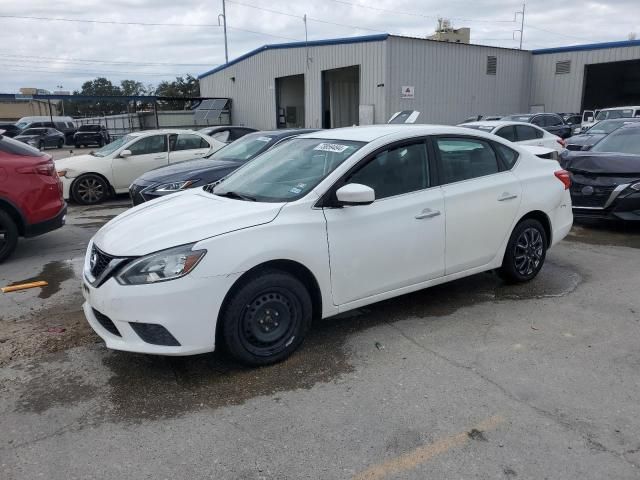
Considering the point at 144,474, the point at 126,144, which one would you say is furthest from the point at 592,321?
the point at 126,144

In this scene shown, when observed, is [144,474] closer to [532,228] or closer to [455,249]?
[455,249]

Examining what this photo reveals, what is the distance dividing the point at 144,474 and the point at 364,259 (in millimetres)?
2125

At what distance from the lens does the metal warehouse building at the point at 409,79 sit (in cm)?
2448

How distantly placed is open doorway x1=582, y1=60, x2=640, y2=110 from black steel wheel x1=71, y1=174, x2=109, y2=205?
1282 inches

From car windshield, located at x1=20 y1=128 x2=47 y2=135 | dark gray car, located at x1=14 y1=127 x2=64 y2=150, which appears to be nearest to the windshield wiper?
dark gray car, located at x1=14 y1=127 x2=64 y2=150

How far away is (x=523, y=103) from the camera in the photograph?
30.7 metres

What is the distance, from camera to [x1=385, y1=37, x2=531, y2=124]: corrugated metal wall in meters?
24.2

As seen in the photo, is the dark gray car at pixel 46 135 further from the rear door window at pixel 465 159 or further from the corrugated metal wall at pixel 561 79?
the rear door window at pixel 465 159

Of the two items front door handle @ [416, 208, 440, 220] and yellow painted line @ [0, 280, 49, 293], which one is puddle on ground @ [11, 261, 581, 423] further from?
yellow painted line @ [0, 280, 49, 293]

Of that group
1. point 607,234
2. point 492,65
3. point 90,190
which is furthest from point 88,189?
point 492,65

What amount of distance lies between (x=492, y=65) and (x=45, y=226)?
25986 mm

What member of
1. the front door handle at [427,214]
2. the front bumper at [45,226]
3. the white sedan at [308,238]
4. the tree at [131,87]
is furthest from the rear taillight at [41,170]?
the tree at [131,87]

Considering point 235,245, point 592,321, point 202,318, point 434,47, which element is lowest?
point 592,321

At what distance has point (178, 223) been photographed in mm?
3842
